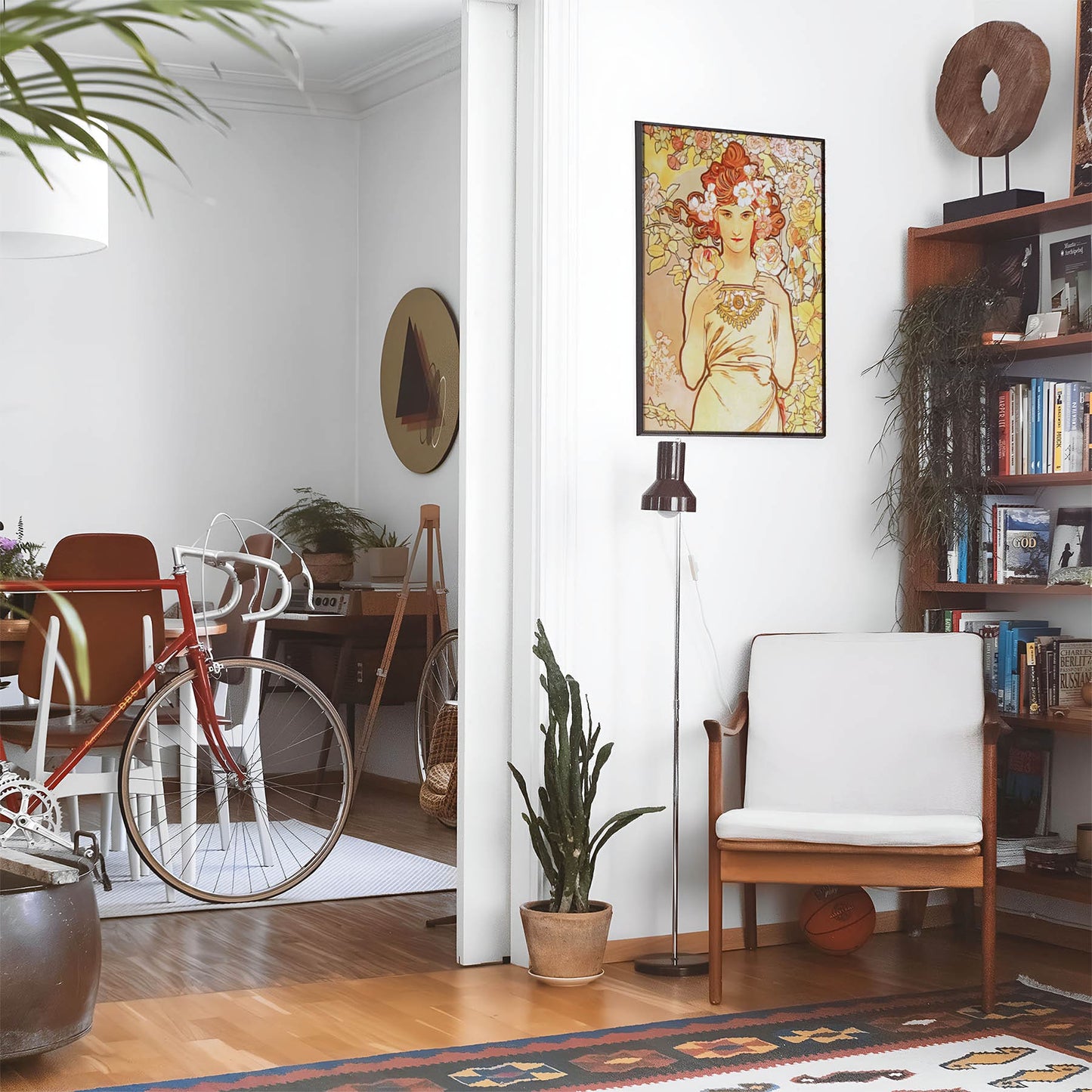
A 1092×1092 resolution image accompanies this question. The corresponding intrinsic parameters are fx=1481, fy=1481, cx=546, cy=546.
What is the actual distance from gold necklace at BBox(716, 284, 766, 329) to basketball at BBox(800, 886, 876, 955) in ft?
4.82

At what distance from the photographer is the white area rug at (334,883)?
431 cm

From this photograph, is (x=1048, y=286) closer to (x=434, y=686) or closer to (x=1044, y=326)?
(x=1044, y=326)

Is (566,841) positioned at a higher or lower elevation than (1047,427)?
lower

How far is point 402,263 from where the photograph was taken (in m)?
6.72

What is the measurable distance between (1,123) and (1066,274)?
11.6 ft

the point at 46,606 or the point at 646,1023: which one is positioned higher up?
the point at 46,606

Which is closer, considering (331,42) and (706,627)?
(706,627)

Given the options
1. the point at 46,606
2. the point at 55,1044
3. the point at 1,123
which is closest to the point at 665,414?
the point at 46,606

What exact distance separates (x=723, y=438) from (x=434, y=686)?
100 inches

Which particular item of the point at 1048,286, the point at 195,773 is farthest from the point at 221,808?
the point at 1048,286

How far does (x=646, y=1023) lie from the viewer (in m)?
3.11

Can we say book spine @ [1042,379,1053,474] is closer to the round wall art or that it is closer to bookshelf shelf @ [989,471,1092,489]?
bookshelf shelf @ [989,471,1092,489]

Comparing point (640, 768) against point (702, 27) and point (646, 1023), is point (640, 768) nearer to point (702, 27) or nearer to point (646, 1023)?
point (646, 1023)

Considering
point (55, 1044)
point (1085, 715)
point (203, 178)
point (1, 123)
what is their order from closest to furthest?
point (1, 123)
point (55, 1044)
point (1085, 715)
point (203, 178)
